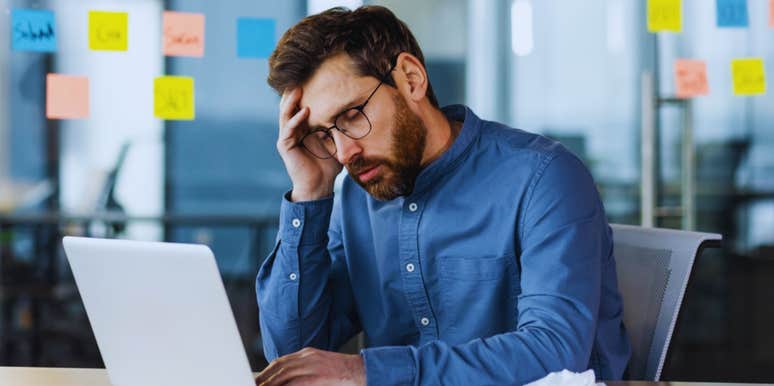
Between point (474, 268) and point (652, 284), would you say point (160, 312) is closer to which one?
point (474, 268)

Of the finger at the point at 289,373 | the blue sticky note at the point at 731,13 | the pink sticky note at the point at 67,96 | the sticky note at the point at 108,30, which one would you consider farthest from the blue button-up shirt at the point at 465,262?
the blue sticky note at the point at 731,13

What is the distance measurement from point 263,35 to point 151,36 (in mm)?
455

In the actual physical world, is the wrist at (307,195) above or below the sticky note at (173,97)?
below

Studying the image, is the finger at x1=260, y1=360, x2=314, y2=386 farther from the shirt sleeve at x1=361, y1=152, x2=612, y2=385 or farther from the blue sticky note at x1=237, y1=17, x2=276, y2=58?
the blue sticky note at x1=237, y1=17, x2=276, y2=58

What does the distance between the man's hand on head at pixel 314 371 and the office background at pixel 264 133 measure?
8.45ft

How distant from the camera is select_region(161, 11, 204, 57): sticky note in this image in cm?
346

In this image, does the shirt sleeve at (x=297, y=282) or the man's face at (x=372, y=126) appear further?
the shirt sleeve at (x=297, y=282)

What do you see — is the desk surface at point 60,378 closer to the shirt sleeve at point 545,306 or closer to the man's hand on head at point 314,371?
the shirt sleeve at point 545,306

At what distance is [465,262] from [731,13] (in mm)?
2572

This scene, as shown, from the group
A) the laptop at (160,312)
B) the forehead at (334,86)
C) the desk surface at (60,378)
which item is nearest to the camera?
the laptop at (160,312)

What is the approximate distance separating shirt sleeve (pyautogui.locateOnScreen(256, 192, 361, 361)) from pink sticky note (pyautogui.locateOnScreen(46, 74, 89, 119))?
6.01 feet

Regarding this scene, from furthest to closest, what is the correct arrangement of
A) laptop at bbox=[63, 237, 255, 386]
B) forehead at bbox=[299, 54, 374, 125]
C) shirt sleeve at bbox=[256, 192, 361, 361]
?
shirt sleeve at bbox=[256, 192, 361, 361] < forehead at bbox=[299, 54, 374, 125] < laptop at bbox=[63, 237, 255, 386]

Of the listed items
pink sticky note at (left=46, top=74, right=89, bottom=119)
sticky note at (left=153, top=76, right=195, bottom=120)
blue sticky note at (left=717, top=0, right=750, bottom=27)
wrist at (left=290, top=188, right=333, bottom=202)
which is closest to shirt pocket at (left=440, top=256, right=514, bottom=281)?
wrist at (left=290, top=188, right=333, bottom=202)

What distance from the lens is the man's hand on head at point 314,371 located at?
118 centimetres
